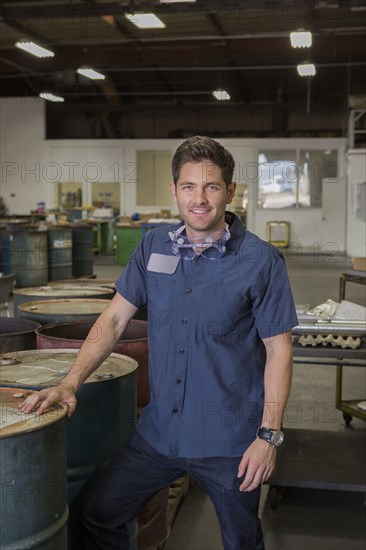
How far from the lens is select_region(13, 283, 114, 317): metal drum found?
4186 mm

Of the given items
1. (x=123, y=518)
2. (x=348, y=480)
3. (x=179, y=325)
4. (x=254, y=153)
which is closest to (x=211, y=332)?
(x=179, y=325)

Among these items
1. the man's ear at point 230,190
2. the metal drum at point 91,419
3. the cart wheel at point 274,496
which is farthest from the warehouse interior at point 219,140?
the man's ear at point 230,190

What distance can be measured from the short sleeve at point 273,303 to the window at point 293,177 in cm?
1658

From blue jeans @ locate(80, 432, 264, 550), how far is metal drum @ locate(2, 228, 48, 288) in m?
6.65

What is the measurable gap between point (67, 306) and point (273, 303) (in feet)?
6.70

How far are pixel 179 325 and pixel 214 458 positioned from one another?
420 millimetres

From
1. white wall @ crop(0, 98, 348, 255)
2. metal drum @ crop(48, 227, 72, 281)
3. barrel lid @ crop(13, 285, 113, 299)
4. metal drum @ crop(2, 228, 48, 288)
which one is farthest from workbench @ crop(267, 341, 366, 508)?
white wall @ crop(0, 98, 348, 255)

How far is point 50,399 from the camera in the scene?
6.55 feet

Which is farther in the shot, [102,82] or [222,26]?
[102,82]

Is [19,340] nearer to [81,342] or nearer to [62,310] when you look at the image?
[81,342]

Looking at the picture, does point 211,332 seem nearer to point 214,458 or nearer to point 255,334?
point 255,334

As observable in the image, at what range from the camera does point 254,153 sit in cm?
1847

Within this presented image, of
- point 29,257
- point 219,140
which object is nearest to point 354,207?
point 219,140

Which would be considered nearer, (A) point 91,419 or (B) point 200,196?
(B) point 200,196
